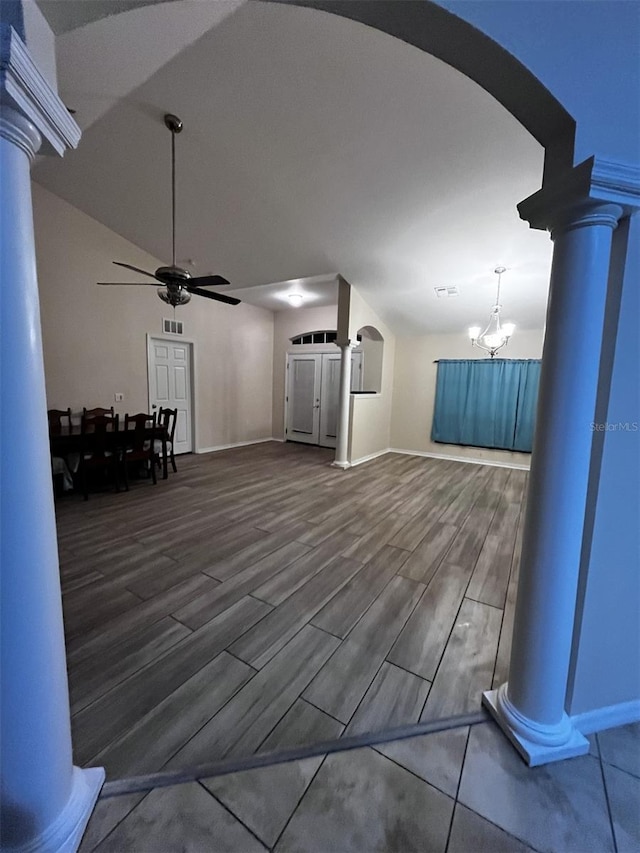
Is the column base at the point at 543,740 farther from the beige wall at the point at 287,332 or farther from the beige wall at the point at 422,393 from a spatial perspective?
the beige wall at the point at 287,332

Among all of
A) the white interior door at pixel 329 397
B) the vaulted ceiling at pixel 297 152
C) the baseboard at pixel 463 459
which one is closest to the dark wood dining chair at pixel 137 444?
the vaulted ceiling at pixel 297 152

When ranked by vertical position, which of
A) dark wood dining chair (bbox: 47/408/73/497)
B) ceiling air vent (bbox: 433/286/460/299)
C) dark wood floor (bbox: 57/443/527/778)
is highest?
ceiling air vent (bbox: 433/286/460/299)

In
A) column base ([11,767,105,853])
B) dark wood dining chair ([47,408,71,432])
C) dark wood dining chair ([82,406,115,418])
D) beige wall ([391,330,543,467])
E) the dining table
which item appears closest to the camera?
column base ([11,767,105,853])

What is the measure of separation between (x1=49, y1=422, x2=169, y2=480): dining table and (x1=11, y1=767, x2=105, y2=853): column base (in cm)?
320

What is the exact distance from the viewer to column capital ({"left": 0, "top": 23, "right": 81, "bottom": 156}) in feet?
2.24

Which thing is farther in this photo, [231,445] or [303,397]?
[303,397]

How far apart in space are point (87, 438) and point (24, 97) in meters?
3.81

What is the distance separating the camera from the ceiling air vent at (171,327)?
18.5ft

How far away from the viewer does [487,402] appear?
615 cm

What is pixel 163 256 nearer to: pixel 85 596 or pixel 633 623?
pixel 85 596

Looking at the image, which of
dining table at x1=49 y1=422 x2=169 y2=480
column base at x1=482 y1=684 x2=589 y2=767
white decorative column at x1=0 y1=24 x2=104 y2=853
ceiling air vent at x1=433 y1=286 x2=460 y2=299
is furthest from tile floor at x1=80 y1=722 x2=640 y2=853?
ceiling air vent at x1=433 y1=286 x2=460 y2=299

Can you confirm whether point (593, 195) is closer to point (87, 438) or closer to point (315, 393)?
point (87, 438)

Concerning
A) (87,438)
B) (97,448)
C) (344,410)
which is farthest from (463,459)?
(87,438)

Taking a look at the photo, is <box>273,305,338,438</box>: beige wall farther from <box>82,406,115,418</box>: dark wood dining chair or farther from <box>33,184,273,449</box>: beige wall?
<box>82,406,115,418</box>: dark wood dining chair
